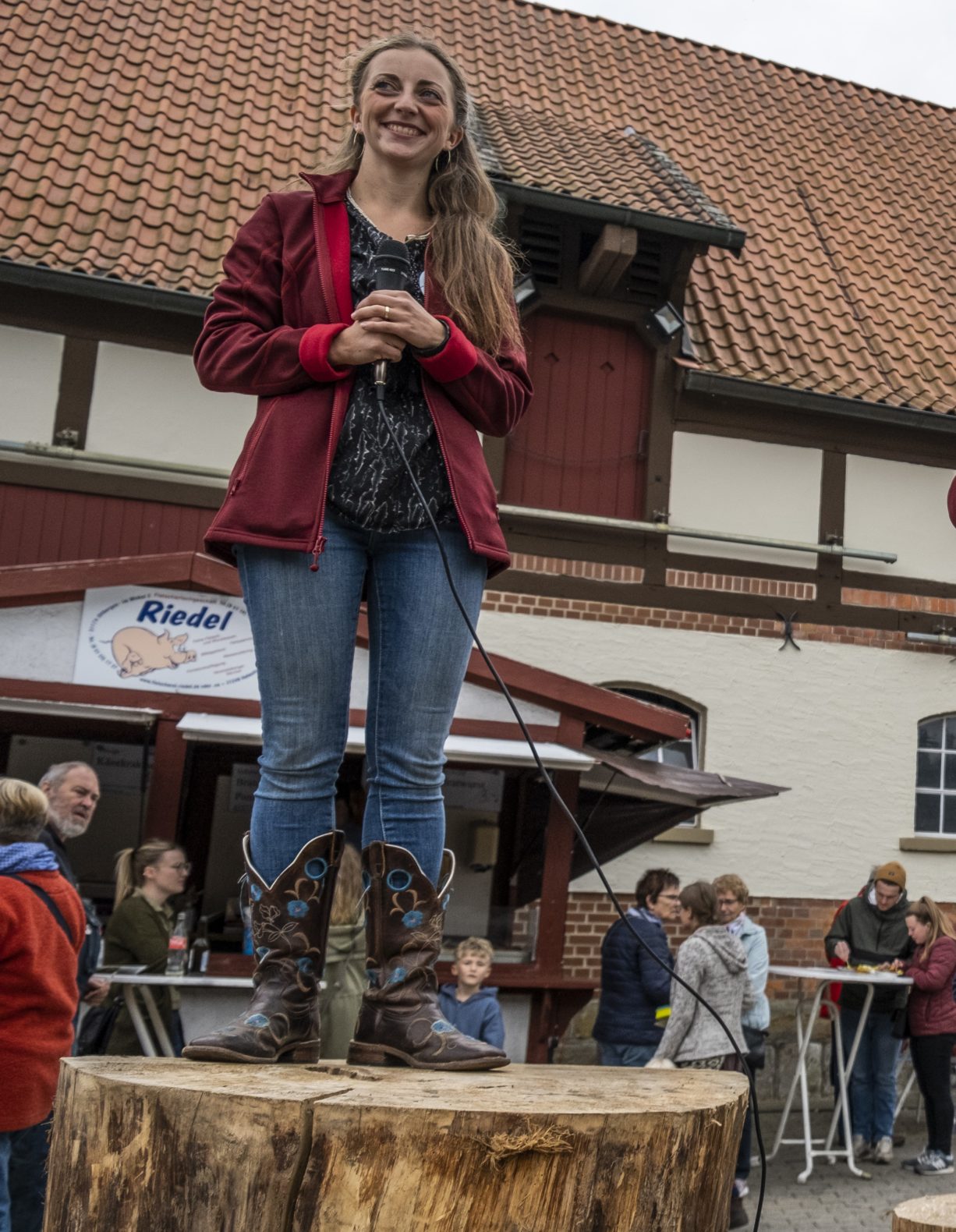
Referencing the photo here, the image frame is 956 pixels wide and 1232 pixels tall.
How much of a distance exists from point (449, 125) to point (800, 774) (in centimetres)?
1030

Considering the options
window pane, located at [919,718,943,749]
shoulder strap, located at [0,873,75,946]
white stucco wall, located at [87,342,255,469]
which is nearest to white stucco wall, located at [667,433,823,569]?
window pane, located at [919,718,943,749]

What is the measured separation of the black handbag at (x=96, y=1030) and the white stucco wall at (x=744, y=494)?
7.34 metres

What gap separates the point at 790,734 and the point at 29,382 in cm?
698

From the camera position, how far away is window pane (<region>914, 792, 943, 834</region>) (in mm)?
12891

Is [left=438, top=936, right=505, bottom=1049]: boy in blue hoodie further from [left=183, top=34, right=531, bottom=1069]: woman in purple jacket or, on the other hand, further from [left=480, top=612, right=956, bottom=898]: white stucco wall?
[left=183, top=34, right=531, bottom=1069]: woman in purple jacket

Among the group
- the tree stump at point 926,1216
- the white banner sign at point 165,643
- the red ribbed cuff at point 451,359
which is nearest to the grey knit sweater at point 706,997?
the white banner sign at point 165,643

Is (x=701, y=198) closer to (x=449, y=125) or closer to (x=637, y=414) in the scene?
(x=637, y=414)

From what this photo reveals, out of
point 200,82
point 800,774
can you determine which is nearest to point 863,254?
point 800,774

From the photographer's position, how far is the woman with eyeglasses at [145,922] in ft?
23.0

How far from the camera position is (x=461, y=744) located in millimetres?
8469

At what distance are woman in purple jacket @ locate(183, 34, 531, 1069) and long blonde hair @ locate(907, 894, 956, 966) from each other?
7.28 meters

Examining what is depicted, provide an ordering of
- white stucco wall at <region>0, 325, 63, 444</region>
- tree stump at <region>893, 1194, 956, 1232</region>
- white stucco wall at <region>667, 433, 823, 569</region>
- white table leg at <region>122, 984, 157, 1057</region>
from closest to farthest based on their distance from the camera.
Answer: tree stump at <region>893, 1194, 956, 1232</region> < white table leg at <region>122, 984, 157, 1057</region> < white stucco wall at <region>0, 325, 63, 444</region> < white stucco wall at <region>667, 433, 823, 569</region>

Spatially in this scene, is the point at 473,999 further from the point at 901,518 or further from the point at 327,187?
the point at 901,518

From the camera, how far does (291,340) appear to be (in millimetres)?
Answer: 2604
